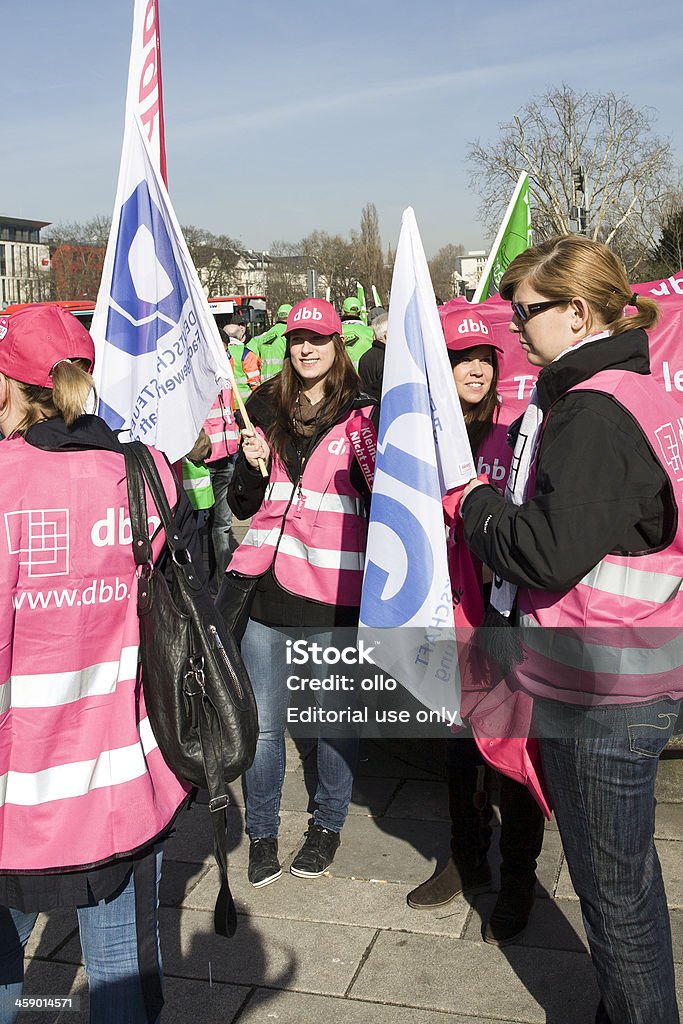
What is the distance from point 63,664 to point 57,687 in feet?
0.16

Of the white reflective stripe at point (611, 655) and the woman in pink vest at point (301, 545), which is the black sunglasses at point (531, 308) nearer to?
the white reflective stripe at point (611, 655)

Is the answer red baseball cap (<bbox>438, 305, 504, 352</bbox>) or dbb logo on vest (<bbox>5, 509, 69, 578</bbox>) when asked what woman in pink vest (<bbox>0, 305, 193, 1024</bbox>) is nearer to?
dbb logo on vest (<bbox>5, 509, 69, 578</bbox>)

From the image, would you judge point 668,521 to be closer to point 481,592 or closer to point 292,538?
point 481,592

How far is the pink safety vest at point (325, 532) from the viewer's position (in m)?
3.82

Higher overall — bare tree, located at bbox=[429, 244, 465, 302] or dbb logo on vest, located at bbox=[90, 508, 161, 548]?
bare tree, located at bbox=[429, 244, 465, 302]

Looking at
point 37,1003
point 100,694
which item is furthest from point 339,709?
point 100,694

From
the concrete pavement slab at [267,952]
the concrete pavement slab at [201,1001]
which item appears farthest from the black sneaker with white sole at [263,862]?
the concrete pavement slab at [201,1001]

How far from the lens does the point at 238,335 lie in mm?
13430

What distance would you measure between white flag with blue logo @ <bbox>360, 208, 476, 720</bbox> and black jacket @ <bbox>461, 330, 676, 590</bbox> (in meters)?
0.51

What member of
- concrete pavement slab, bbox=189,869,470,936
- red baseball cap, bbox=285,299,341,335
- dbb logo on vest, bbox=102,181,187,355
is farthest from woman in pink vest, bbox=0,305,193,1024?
red baseball cap, bbox=285,299,341,335

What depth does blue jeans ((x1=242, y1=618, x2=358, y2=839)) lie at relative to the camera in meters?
3.90

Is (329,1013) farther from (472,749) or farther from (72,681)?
(72,681)

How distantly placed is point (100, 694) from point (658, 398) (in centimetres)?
135

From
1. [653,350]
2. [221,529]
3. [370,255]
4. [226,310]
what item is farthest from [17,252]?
[653,350]
